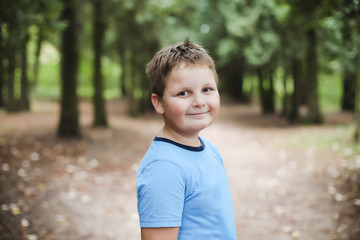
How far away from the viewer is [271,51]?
55.4ft

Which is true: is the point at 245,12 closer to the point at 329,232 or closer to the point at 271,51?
the point at 271,51

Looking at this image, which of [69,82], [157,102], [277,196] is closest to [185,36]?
[277,196]

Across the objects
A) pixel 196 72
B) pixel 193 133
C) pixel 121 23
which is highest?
pixel 121 23

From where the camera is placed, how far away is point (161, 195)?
4.49 feet

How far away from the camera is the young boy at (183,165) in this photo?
138cm

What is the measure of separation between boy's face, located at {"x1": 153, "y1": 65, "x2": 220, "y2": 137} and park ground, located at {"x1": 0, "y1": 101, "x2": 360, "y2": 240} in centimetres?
416

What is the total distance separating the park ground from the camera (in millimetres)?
5266

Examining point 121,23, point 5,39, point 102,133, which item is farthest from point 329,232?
point 121,23

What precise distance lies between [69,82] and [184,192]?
10.5m

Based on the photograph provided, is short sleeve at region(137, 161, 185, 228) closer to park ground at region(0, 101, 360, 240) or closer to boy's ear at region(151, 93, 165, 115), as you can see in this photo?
boy's ear at region(151, 93, 165, 115)

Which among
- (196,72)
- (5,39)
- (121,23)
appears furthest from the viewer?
(121,23)

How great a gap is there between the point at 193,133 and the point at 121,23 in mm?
16025

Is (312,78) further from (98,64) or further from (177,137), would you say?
(177,137)

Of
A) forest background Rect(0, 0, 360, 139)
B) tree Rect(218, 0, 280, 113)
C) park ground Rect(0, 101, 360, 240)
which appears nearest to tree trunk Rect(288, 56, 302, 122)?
forest background Rect(0, 0, 360, 139)
